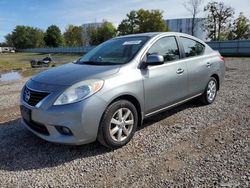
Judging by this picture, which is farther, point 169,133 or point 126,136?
point 169,133

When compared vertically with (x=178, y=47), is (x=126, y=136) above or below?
below

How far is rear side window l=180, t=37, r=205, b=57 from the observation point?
4872mm

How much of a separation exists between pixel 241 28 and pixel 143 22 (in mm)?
19584

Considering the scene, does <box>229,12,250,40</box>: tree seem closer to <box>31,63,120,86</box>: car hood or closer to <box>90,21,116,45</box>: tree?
<box>90,21,116,45</box>: tree

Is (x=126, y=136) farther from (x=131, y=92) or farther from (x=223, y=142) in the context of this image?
(x=223, y=142)

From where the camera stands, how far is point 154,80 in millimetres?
3969

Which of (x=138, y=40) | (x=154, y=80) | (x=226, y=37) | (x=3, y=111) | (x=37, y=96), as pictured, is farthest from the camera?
(x=226, y=37)

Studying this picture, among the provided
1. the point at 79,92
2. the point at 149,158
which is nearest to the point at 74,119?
the point at 79,92

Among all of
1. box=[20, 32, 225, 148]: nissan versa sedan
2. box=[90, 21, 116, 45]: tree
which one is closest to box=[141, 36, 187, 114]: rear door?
box=[20, 32, 225, 148]: nissan versa sedan

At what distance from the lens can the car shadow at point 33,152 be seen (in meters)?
3.31

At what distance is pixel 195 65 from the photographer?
16.1 feet

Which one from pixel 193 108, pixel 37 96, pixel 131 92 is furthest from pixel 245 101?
pixel 37 96

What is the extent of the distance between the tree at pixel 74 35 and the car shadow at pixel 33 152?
79.3 m

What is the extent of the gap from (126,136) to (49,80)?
1372 mm
